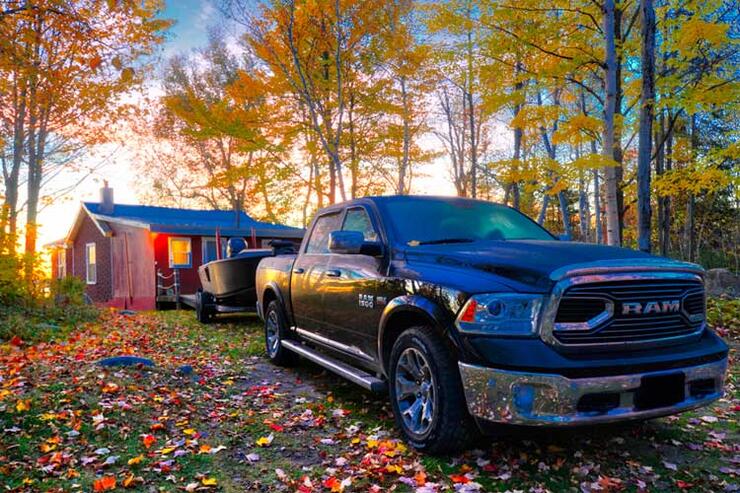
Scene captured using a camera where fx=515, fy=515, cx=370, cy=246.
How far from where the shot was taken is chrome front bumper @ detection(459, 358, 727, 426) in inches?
116

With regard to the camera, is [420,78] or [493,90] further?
[420,78]

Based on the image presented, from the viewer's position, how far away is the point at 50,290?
494 inches

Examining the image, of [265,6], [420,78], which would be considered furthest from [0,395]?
[420,78]

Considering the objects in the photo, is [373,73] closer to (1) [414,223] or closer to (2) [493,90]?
(2) [493,90]

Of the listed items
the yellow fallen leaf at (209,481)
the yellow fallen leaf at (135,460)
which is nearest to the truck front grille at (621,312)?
the yellow fallen leaf at (209,481)

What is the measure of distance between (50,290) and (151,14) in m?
8.58

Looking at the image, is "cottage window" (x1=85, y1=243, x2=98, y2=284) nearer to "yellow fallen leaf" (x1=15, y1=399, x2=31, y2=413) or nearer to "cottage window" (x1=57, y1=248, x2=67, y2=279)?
"cottage window" (x1=57, y1=248, x2=67, y2=279)

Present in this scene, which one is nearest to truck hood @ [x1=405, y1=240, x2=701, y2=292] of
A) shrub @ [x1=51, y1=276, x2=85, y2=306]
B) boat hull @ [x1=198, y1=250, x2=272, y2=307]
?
boat hull @ [x1=198, y1=250, x2=272, y2=307]

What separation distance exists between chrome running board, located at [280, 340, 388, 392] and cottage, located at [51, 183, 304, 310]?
11899 mm

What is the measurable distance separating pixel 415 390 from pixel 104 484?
210 cm

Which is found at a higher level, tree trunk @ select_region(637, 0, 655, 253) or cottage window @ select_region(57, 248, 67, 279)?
tree trunk @ select_region(637, 0, 655, 253)

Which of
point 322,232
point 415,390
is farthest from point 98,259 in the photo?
point 415,390

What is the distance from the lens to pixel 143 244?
18.4 m

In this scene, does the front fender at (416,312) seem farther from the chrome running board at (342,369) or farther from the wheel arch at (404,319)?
the chrome running board at (342,369)
